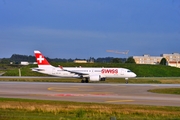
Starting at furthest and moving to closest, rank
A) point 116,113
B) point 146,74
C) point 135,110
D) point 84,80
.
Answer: point 146,74 < point 84,80 < point 135,110 < point 116,113

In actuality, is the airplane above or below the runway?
above

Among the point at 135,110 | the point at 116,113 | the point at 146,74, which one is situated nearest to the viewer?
the point at 116,113

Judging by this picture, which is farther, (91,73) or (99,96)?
(91,73)

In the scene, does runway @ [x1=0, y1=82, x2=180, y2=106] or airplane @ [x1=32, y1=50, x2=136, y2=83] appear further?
airplane @ [x1=32, y1=50, x2=136, y2=83]

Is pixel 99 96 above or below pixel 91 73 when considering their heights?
below

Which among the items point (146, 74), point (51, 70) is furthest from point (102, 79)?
point (146, 74)

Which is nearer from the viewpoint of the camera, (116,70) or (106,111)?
(106,111)

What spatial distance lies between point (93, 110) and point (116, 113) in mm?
1722

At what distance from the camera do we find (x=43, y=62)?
6962cm

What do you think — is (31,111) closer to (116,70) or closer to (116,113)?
(116,113)

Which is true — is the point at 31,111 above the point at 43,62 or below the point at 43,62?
below

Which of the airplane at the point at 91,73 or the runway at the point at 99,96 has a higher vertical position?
the airplane at the point at 91,73

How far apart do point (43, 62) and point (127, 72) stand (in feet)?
50.4

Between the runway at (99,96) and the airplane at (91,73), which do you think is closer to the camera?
the runway at (99,96)
